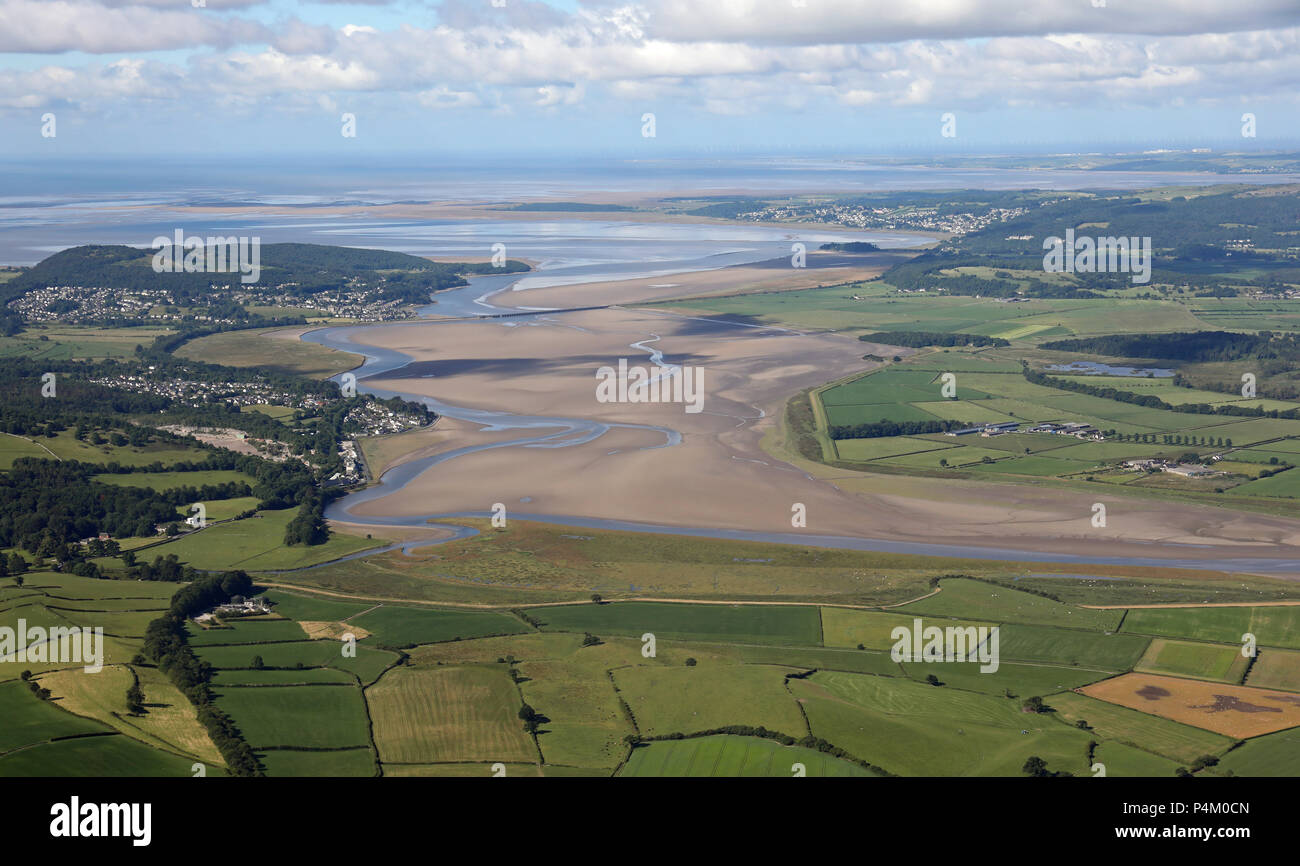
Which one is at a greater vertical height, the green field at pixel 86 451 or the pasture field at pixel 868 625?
the green field at pixel 86 451

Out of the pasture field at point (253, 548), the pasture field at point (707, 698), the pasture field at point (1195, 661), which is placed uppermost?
the pasture field at point (253, 548)

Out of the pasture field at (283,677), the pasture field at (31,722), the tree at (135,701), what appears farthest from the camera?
the pasture field at (283,677)

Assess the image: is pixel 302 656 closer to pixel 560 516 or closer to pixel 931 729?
pixel 560 516

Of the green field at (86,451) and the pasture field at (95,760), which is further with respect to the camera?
the green field at (86,451)

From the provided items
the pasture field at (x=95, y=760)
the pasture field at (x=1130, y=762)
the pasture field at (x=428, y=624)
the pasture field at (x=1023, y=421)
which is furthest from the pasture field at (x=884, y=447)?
the pasture field at (x=95, y=760)

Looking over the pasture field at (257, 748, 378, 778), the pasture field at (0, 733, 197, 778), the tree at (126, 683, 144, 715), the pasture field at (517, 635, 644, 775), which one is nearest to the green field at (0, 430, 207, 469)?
the tree at (126, 683, 144, 715)

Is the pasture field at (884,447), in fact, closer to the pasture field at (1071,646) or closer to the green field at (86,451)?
the pasture field at (1071,646)
